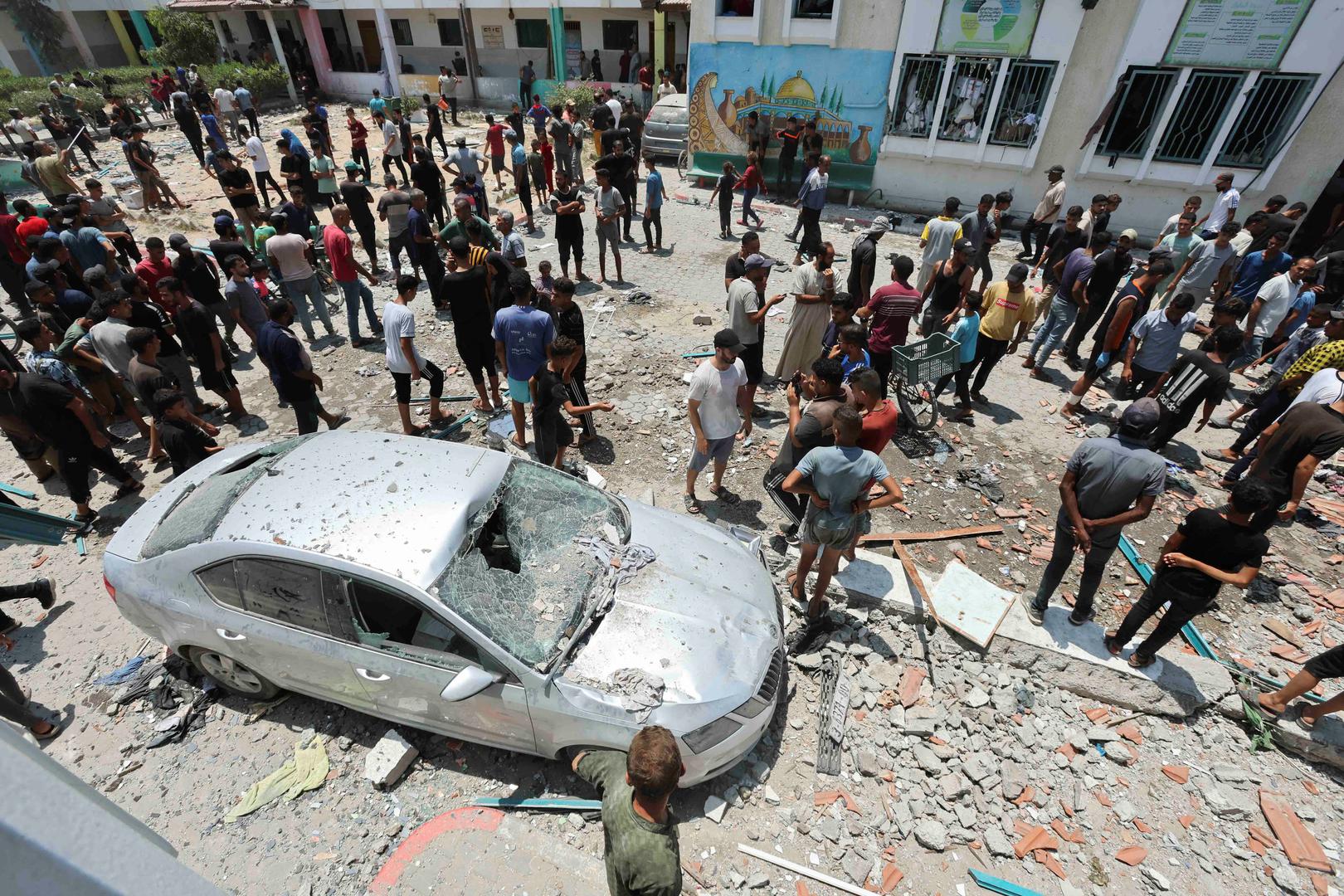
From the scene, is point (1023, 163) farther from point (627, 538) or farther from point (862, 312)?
point (627, 538)

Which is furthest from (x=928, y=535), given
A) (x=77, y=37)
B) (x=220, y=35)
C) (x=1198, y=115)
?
(x=77, y=37)

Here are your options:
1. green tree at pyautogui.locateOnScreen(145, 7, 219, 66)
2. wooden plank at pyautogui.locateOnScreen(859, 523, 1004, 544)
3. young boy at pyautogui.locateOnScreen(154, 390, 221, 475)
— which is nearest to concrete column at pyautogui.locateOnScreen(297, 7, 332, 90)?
green tree at pyautogui.locateOnScreen(145, 7, 219, 66)

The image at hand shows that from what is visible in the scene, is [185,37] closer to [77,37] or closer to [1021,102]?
[77,37]

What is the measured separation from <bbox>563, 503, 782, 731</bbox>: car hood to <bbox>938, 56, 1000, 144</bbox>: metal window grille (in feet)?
43.9

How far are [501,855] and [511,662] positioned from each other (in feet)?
3.95

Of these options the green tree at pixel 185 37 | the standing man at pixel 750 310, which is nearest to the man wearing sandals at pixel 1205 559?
the standing man at pixel 750 310

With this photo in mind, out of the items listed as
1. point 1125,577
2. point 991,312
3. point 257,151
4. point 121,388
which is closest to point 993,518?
point 1125,577

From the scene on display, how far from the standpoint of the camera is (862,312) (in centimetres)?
698

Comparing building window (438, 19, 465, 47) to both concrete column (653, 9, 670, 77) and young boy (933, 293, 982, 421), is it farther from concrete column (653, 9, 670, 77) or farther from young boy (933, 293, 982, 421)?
young boy (933, 293, 982, 421)

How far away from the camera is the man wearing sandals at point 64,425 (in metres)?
5.47

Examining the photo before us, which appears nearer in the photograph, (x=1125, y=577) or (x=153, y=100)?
(x=1125, y=577)

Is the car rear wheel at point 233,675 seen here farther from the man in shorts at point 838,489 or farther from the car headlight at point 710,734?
the man in shorts at point 838,489

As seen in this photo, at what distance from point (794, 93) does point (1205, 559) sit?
14195 mm

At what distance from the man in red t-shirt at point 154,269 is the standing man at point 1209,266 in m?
13.1
